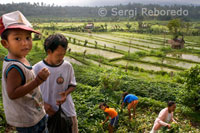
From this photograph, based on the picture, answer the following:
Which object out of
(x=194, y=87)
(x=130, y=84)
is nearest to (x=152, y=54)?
(x=130, y=84)

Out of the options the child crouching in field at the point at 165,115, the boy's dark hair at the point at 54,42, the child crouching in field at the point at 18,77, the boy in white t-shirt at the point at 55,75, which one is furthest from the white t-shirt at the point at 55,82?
the child crouching in field at the point at 165,115

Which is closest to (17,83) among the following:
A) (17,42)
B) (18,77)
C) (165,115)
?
(18,77)

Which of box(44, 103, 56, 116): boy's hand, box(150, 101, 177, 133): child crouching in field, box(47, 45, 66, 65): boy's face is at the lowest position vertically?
box(150, 101, 177, 133): child crouching in field

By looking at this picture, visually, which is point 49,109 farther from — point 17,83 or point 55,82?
point 17,83

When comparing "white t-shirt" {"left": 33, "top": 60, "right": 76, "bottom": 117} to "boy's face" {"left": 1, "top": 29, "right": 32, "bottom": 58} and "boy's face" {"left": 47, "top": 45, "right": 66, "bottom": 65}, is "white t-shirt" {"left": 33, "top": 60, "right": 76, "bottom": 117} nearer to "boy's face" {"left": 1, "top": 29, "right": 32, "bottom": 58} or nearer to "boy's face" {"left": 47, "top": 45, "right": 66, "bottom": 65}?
"boy's face" {"left": 47, "top": 45, "right": 66, "bottom": 65}

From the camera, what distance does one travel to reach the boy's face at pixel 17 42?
137 centimetres

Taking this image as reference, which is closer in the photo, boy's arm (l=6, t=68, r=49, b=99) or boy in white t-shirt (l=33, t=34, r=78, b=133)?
boy's arm (l=6, t=68, r=49, b=99)

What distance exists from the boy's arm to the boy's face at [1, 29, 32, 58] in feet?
0.55

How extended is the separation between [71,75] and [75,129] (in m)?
0.64

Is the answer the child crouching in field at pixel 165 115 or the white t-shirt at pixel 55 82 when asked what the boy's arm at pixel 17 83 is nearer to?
the white t-shirt at pixel 55 82

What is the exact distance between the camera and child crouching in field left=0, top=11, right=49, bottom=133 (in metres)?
1.32

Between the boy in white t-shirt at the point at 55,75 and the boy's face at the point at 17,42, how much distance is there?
0.36 metres

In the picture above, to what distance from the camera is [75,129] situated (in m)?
2.04

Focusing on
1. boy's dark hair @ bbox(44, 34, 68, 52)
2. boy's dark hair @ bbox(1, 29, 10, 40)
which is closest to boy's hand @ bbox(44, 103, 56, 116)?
boy's dark hair @ bbox(44, 34, 68, 52)
